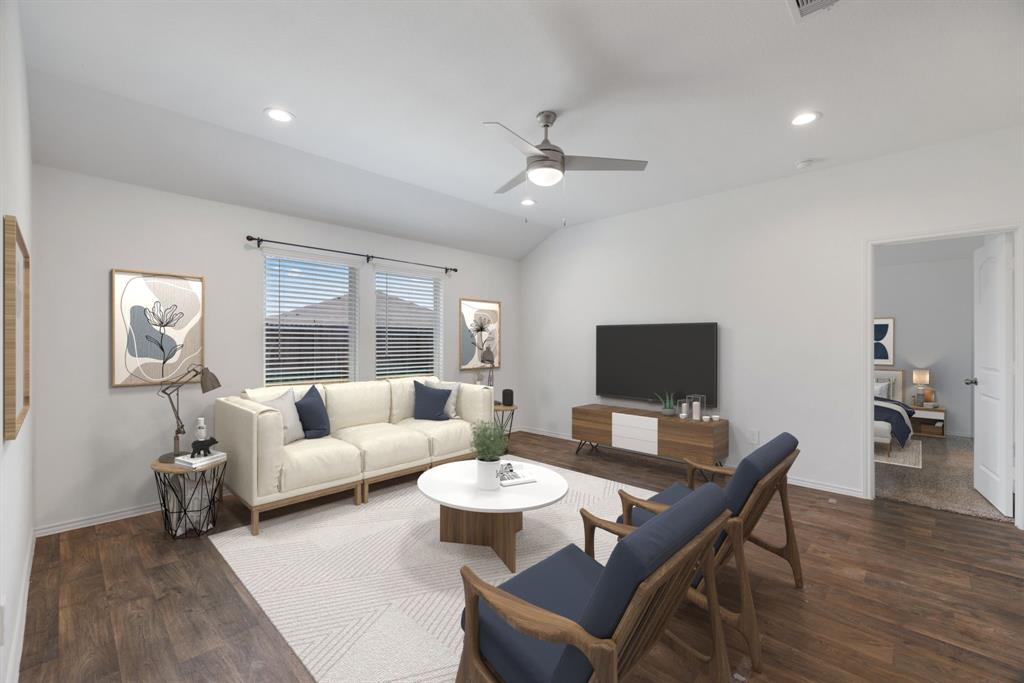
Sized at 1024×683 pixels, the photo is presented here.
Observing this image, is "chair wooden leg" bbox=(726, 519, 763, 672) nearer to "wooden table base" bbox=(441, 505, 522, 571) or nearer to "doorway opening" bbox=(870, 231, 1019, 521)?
"wooden table base" bbox=(441, 505, 522, 571)

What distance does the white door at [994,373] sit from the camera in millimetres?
3248

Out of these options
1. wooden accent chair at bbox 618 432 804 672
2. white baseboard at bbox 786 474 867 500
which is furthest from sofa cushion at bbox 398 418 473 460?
white baseboard at bbox 786 474 867 500

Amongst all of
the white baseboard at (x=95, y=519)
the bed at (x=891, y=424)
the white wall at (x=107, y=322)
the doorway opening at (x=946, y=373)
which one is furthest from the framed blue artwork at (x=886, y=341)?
the white baseboard at (x=95, y=519)

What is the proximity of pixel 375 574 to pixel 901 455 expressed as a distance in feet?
19.1

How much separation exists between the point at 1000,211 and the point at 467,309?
5.01 meters

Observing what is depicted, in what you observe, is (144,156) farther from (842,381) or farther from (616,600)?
(842,381)

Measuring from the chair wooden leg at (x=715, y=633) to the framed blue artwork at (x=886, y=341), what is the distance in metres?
7.12

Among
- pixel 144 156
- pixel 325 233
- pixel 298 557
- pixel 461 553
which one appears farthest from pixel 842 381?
pixel 144 156

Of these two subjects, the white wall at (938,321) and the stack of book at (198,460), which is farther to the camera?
the white wall at (938,321)

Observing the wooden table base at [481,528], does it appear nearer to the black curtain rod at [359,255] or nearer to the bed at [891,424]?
the black curtain rod at [359,255]

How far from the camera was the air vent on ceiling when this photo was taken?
1.80m

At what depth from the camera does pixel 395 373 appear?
17.2ft

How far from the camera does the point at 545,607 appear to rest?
1.50 m

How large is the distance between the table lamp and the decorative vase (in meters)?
2.15
